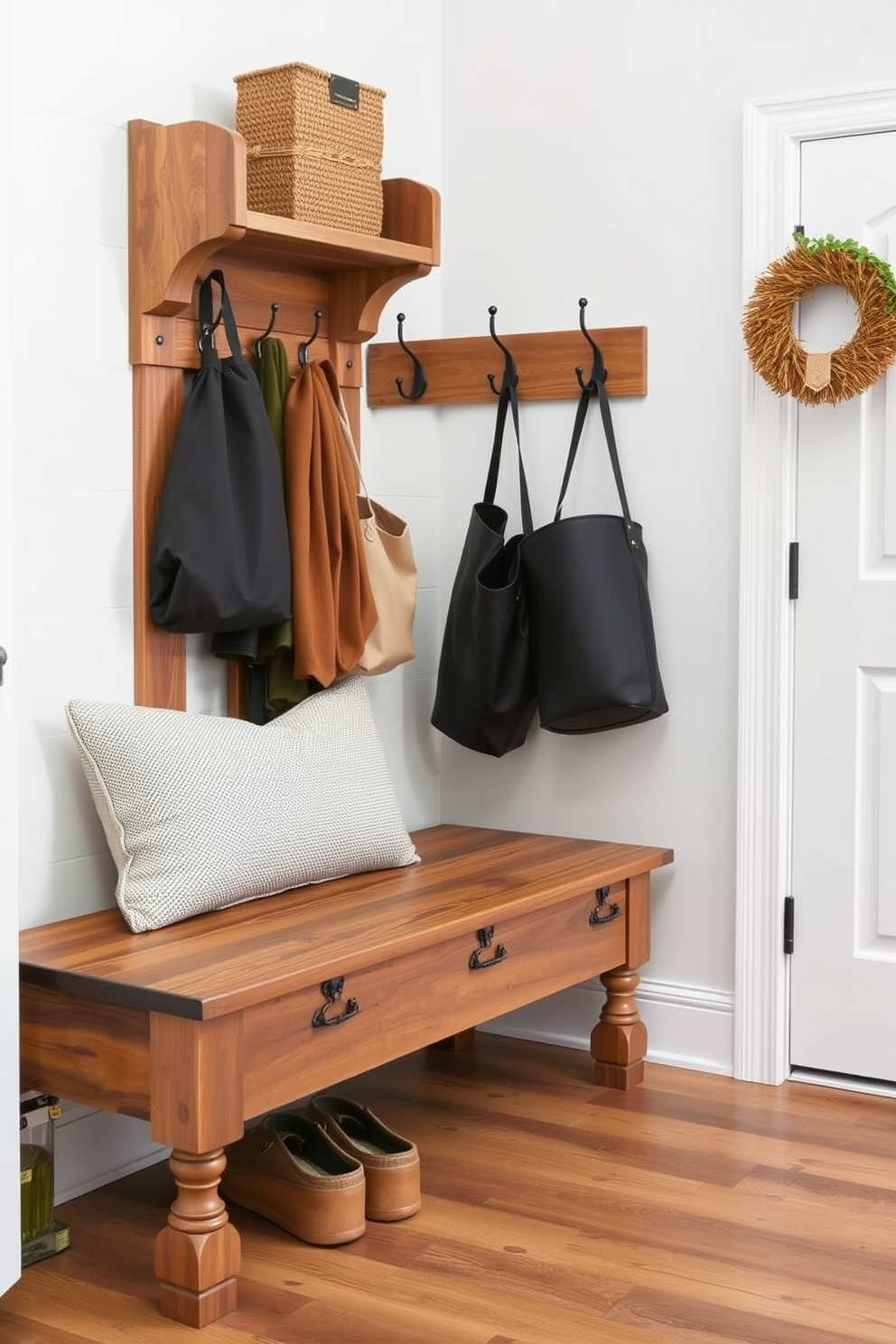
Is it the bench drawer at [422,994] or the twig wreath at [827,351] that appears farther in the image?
the twig wreath at [827,351]

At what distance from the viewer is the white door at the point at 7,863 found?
205 cm

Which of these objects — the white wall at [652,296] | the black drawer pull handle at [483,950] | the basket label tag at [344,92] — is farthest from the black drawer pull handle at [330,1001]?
the basket label tag at [344,92]

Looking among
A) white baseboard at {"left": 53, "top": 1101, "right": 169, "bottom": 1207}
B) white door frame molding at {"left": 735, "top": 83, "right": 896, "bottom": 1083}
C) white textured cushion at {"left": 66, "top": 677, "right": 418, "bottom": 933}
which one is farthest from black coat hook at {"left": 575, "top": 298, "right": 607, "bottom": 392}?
white baseboard at {"left": 53, "top": 1101, "right": 169, "bottom": 1207}

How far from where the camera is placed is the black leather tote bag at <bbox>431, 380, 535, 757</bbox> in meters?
3.07

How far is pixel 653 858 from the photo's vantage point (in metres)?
3.10

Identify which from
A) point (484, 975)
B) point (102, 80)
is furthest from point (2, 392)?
point (484, 975)

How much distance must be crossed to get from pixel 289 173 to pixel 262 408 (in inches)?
16.3

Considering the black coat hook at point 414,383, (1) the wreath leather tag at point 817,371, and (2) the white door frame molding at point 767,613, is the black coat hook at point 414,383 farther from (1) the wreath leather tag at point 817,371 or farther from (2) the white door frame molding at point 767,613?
(1) the wreath leather tag at point 817,371

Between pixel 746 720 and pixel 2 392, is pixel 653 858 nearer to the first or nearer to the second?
pixel 746 720

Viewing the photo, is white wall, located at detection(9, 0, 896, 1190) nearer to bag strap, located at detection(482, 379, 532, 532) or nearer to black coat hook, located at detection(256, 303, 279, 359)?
bag strap, located at detection(482, 379, 532, 532)

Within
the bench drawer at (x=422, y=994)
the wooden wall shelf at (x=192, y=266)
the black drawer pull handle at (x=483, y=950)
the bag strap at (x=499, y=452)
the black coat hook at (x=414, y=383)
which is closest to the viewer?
the bench drawer at (x=422, y=994)

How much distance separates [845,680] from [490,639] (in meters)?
0.70

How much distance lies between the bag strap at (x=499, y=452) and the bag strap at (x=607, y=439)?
0.22 ft

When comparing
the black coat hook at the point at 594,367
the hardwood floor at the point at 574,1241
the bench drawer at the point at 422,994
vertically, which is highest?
the black coat hook at the point at 594,367
